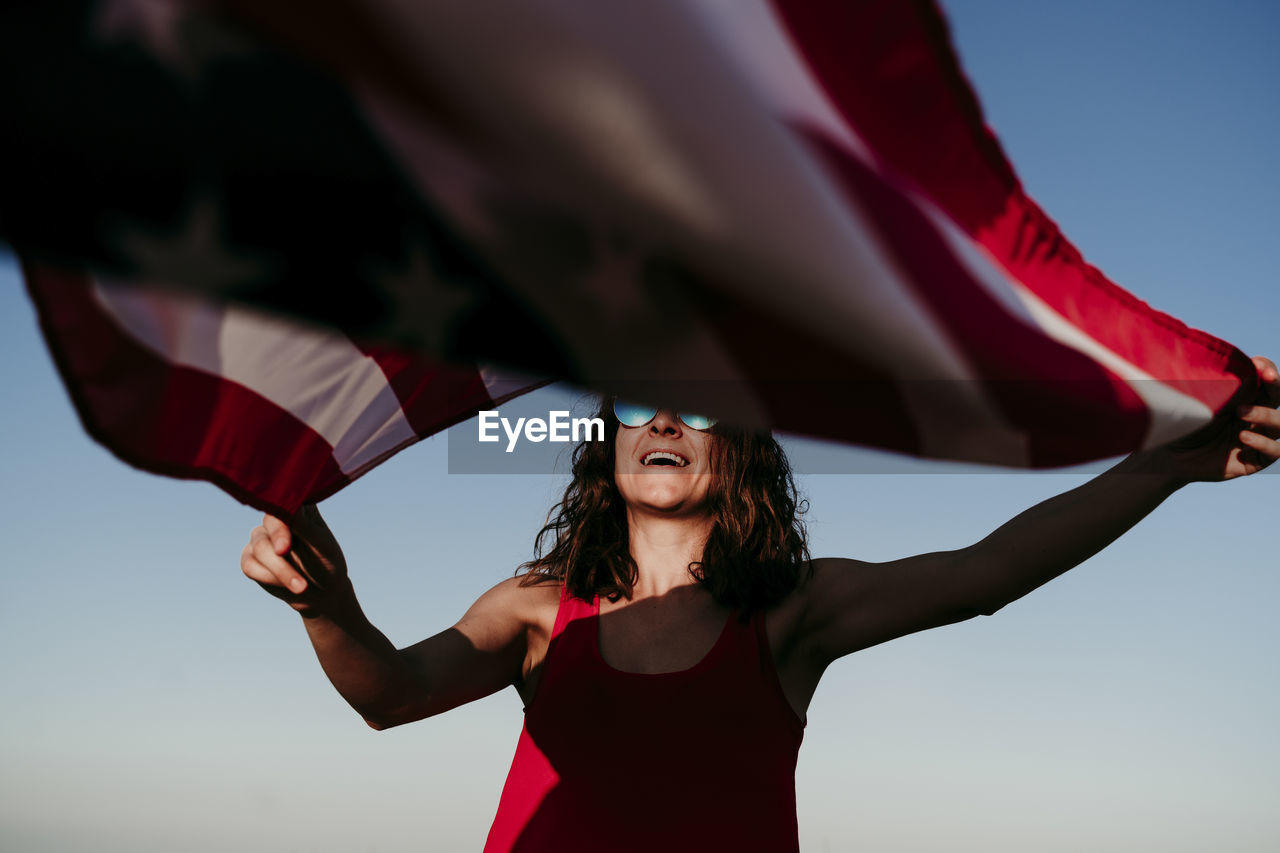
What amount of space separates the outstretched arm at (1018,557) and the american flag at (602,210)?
0.71ft

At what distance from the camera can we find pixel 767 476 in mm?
3135

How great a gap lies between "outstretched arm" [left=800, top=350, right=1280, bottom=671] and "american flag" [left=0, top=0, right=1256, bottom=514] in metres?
0.22

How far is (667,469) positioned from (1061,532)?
109 cm

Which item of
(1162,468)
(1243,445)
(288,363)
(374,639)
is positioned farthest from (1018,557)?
(288,363)

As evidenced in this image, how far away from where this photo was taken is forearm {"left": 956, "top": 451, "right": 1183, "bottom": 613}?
2178mm

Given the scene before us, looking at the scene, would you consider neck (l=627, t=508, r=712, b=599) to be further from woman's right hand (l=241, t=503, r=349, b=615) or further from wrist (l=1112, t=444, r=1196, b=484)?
wrist (l=1112, t=444, r=1196, b=484)

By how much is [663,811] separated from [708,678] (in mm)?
319

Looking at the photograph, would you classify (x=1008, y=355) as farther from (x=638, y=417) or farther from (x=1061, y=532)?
(x=638, y=417)

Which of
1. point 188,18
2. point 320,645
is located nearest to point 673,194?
point 188,18

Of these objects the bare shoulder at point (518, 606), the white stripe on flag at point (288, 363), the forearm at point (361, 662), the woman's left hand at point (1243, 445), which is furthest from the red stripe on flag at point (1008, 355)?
the bare shoulder at point (518, 606)

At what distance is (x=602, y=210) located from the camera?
129 cm

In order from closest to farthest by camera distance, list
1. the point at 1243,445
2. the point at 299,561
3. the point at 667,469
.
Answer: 1. the point at 1243,445
2. the point at 299,561
3. the point at 667,469

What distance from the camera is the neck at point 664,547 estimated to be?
9.50 ft

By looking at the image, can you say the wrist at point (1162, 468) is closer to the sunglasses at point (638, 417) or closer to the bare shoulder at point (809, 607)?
the bare shoulder at point (809, 607)
